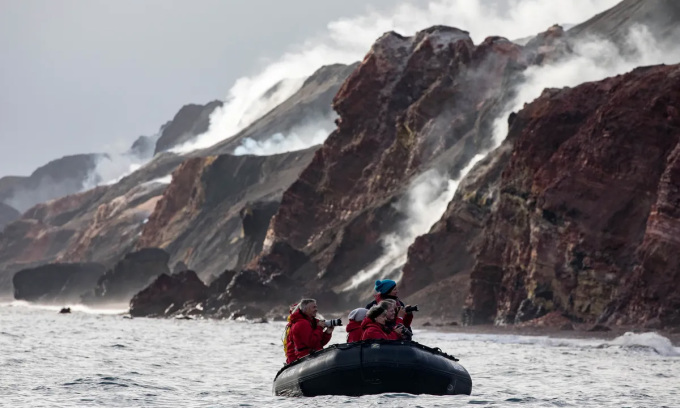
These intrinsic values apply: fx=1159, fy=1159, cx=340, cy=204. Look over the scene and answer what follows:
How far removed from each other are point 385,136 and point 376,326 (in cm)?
14428

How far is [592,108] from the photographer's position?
9194cm

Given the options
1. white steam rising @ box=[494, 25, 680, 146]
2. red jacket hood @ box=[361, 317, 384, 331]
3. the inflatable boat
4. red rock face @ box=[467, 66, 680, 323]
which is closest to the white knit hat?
red jacket hood @ box=[361, 317, 384, 331]

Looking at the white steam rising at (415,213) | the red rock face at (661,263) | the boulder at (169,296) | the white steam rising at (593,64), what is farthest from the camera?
the boulder at (169,296)

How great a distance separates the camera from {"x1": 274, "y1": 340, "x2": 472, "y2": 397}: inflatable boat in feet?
96.6

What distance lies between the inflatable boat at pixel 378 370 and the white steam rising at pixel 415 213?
107 meters

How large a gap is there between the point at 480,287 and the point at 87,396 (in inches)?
2619

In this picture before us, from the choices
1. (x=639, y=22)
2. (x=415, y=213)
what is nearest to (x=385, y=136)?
(x=415, y=213)

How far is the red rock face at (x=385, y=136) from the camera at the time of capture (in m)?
150

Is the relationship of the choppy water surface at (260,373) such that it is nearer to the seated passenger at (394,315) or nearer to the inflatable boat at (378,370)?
the inflatable boat at (378,370)

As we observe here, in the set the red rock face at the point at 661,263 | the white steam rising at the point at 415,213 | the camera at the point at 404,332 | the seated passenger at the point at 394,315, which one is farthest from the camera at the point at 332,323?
the white steam rising at the point at 415,213

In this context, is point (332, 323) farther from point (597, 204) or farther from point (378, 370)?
point (597, 204)

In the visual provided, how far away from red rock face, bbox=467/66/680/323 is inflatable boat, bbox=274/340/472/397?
4411 cm

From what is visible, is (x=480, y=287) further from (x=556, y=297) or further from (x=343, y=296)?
(x=343, y=296)

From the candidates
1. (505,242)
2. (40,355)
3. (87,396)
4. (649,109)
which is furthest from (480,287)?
(87,396)
